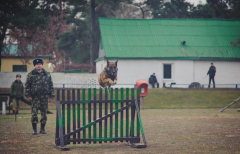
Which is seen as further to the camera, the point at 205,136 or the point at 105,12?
the point at 105,12

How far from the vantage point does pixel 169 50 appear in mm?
39094

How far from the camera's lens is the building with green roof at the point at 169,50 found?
38.0 metres

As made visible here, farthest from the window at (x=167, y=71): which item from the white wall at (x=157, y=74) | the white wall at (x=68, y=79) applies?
the white wall at (x=68, y=79)

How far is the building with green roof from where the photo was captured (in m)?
38.0

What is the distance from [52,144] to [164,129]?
14.3 ft

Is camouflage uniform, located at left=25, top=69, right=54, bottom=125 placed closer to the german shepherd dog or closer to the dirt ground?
the dirt ground

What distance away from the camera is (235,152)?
305 inches

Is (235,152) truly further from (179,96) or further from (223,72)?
(223,72)

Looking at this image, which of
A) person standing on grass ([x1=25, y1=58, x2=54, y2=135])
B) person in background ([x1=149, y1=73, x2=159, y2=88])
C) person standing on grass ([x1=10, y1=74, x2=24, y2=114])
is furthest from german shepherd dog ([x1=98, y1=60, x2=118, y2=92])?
person in background ([x1=149, y1=73, x2=159, y2=88])

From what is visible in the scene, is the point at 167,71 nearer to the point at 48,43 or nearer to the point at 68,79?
the point at 68,79

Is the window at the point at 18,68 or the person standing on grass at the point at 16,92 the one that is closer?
the person standing on grass at the point at 16,92

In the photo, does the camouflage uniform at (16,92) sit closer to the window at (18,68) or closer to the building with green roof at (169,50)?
the building with green roof at (169,50)

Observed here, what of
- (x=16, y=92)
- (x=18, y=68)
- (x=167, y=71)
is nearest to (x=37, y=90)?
(x=16, y=92)

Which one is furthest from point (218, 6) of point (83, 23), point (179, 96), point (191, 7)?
point (179, 96)
